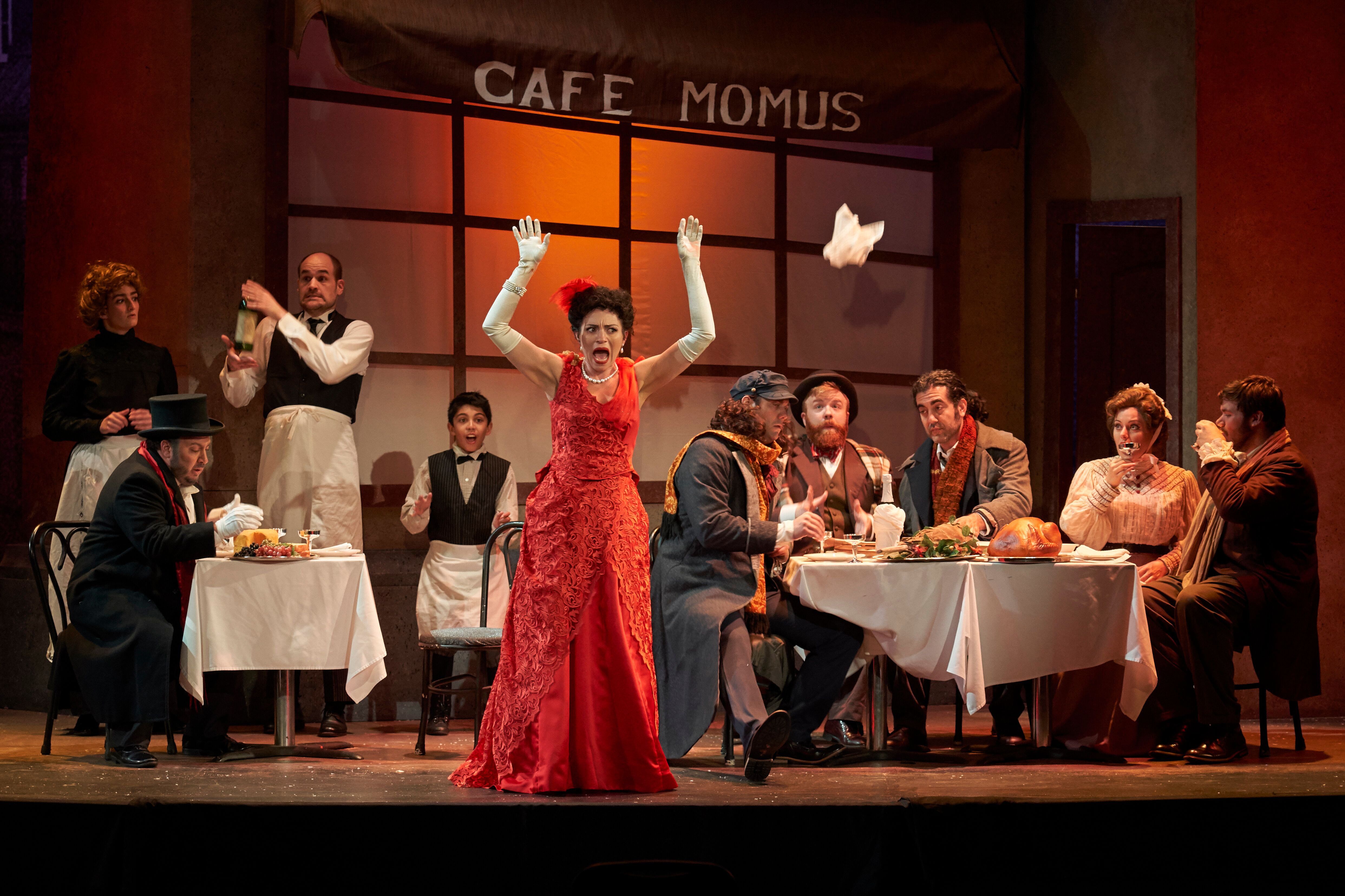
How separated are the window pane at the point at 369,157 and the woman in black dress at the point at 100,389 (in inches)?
37.9

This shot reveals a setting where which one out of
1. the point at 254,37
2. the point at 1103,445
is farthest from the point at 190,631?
the point at 1103,445

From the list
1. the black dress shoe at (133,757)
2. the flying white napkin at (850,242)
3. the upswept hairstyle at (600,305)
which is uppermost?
the flying white napkin at (850,242)

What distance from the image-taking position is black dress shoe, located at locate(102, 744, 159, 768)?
4344mm

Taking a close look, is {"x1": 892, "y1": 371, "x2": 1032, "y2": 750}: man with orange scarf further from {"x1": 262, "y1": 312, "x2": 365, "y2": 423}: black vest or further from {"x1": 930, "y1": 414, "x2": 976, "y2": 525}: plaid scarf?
{"x1": 262, "y1": 312, "x2": 365, "y2": 423}: black vest

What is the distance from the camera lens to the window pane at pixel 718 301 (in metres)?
6.80

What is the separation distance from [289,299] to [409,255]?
2.10 ft

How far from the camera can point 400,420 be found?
6.33 m

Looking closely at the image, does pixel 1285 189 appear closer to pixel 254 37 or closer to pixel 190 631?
pixel 254 37

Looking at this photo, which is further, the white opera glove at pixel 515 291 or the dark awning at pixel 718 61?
the dark awning at pixel 718 61

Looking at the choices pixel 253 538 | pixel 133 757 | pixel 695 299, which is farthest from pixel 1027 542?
pixel 133 757

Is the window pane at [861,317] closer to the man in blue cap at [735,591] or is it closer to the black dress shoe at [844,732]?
the man in blue cap at [735,591]

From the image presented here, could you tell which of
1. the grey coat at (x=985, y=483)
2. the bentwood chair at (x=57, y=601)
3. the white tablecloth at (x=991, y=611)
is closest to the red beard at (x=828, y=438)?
the grey coat at (x=985, y=483)

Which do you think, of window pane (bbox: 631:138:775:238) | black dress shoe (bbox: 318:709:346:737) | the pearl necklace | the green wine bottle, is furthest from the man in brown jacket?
the green wine bottle

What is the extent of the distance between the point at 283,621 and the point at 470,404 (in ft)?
5.27
